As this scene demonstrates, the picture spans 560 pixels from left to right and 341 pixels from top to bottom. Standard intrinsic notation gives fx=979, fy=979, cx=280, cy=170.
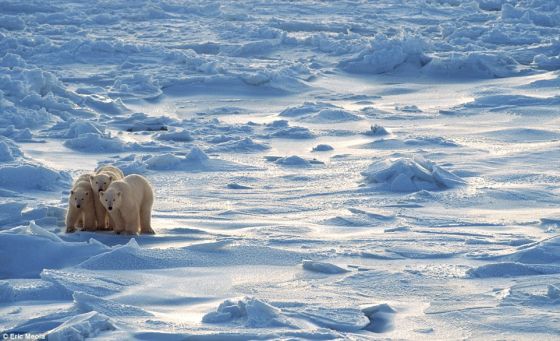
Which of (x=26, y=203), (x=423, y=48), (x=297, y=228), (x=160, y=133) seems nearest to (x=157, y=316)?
(x=297, y=228)

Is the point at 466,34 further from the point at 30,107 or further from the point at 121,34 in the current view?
the point at 30,107

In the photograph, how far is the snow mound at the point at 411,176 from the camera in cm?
780

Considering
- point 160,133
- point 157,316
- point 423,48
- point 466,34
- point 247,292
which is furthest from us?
point 466,34

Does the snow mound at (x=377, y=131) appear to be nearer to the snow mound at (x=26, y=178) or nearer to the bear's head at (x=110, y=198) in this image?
the snow mound at (x=26, y=178)

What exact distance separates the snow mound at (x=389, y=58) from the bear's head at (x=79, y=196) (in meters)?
9.21

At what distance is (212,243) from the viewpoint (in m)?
5.81

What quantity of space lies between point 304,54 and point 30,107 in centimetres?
609

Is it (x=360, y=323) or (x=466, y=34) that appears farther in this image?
(x=466, y=34)

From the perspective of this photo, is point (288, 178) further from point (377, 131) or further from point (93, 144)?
point (377, 131)

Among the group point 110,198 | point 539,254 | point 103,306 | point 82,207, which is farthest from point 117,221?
point 539,254

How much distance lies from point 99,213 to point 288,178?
2.47m

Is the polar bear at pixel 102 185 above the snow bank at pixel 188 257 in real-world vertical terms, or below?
above

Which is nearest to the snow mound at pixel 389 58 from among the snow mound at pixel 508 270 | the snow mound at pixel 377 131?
the snow mound at pixel 377 131

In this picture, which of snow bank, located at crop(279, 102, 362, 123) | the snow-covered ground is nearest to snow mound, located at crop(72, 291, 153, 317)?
the snow-covered ground
